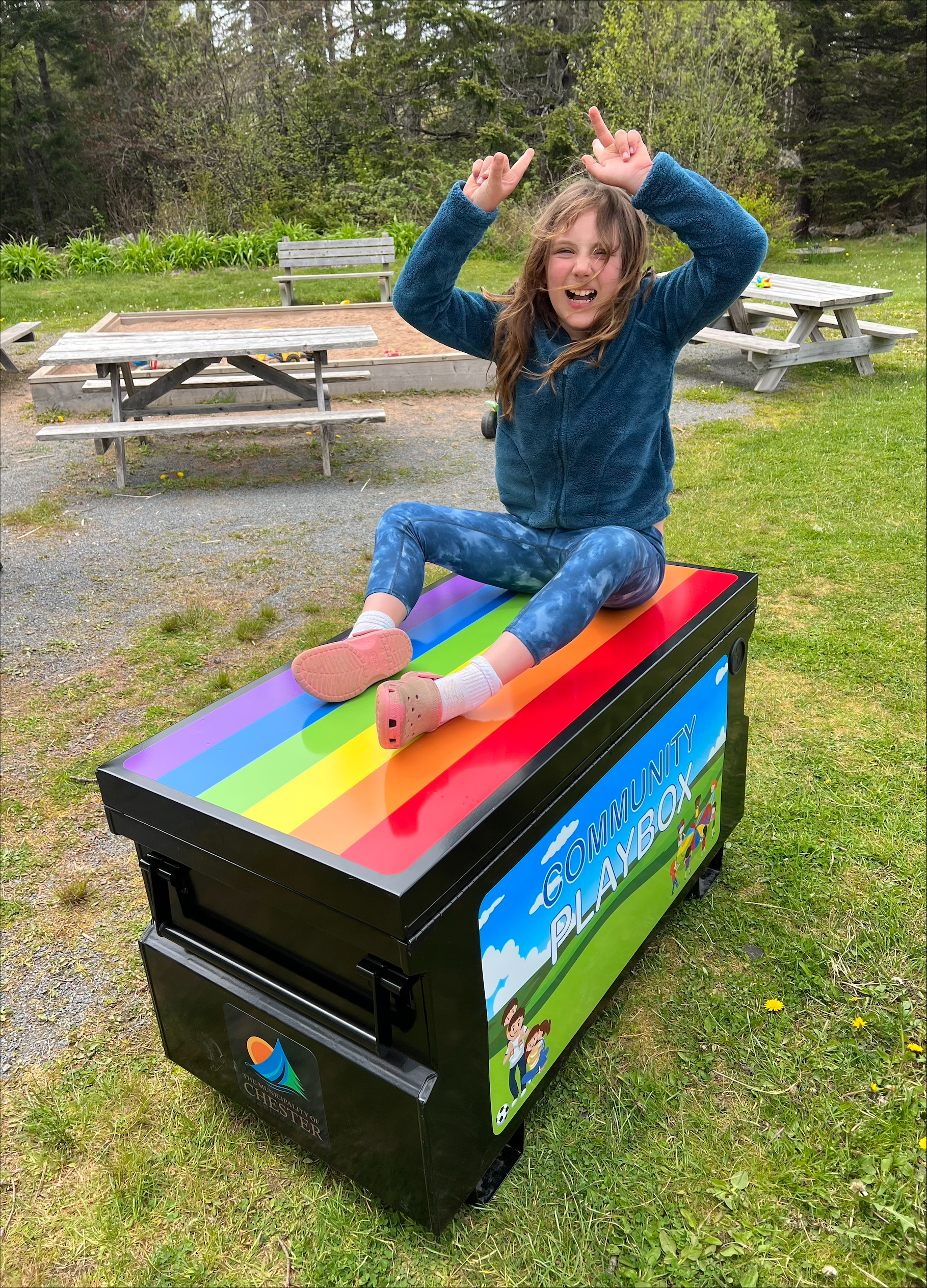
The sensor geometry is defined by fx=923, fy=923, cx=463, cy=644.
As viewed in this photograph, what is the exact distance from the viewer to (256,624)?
3.93m

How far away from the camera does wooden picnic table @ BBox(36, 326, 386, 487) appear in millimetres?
5355

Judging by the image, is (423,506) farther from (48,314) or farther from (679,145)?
(679,145)

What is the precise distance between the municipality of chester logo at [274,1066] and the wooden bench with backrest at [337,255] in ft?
32.7

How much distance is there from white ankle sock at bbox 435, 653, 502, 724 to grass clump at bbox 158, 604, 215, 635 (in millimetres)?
2476

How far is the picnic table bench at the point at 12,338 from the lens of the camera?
7875 mm

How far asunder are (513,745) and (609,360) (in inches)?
37.8

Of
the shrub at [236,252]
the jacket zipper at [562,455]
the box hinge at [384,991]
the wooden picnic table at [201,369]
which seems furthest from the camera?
the shrub at [236,252]

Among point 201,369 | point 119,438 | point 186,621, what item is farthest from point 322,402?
point 186,621

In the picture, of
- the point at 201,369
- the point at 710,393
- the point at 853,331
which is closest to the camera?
the point at 201,369

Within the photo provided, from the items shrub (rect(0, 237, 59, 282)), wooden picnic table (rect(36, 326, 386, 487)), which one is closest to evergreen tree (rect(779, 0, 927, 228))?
shrub (rect(0, 237, 59, 282))

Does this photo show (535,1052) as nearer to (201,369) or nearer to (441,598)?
(441,598)

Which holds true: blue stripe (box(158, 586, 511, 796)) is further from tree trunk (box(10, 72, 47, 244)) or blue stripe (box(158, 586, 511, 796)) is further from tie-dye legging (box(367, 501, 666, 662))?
tree trunk (box(10, 72, 47, 244))

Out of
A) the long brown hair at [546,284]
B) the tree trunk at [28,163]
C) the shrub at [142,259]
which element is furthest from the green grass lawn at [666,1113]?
the tree trunk at [28,163]

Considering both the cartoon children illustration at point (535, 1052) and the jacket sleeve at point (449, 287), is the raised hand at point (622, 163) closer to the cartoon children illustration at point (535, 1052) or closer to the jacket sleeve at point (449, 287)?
the jacket sleeve at point (449, 287)
